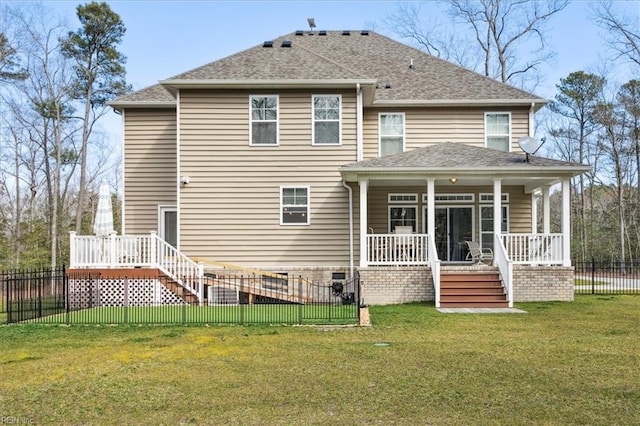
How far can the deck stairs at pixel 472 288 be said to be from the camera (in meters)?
13.9

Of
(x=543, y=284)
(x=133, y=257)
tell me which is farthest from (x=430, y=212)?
(x=133, y=257)

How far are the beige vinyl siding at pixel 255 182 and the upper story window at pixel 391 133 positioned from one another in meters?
1.82

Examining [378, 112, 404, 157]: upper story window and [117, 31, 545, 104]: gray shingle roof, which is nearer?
[117, 31, 545, 104]: gray shingle roof

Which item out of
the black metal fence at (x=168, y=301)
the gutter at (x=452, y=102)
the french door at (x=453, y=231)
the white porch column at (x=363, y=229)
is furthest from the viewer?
the french door at (x=453, y=231)

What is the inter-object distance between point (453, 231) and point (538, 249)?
333cm

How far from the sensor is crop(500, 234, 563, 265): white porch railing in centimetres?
1502

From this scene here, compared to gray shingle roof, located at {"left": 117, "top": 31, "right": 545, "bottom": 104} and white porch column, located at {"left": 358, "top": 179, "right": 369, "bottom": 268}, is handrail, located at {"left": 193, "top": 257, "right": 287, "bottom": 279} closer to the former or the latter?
white porch column, located at {"left": 358, "top": 179, "right": 369, "bottom": 268}

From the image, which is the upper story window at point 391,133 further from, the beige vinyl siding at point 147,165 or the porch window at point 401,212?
the beige vinyl siding at point 147,165

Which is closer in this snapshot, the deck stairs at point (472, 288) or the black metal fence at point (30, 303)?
the black metal fence at point (30, 303)

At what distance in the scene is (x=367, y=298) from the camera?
581 inches

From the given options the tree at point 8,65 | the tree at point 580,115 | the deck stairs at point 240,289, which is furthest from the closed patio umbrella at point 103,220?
the tree at point 580,115

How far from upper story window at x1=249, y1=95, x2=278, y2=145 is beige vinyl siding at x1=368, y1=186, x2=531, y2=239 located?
3745mm

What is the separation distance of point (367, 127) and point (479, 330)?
9.48 meters

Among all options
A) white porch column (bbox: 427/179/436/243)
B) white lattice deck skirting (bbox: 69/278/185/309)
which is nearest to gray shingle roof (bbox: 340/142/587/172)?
white porch column (bbox: 427/179/436/243)
